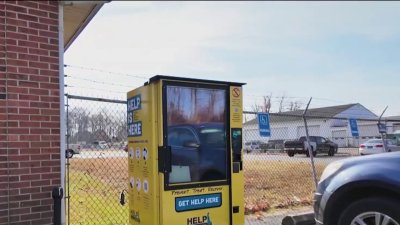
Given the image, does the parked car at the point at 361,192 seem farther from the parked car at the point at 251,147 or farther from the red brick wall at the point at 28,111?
the parked car at the point at 251,147

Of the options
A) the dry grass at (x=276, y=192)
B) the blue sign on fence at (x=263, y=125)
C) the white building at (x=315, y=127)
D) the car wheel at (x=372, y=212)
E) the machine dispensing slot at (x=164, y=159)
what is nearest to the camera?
the car wheel at (x=372, y=212)

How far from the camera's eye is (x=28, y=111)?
4.33 meters

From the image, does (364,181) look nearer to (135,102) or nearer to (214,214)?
(214,214)

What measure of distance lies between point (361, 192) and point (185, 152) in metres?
2.00

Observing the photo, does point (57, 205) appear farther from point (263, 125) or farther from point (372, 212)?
point (263, 125)

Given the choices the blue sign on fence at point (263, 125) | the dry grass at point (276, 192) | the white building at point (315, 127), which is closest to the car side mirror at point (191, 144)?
the blue sign on fence at point (263, 125)

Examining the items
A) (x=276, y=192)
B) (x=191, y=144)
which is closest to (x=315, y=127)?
(x=276, y=192)

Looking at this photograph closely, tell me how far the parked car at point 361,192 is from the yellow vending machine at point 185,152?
3.41ft

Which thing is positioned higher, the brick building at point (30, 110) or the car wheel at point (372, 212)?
the brick building at point (30, 110)

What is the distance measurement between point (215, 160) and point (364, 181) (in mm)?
1686

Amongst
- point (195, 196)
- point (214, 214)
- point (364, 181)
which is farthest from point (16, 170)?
point (364, 181)

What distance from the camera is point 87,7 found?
5.12 metres

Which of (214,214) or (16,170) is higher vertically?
(16,170)

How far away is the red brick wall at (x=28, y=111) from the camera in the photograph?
4215mm
